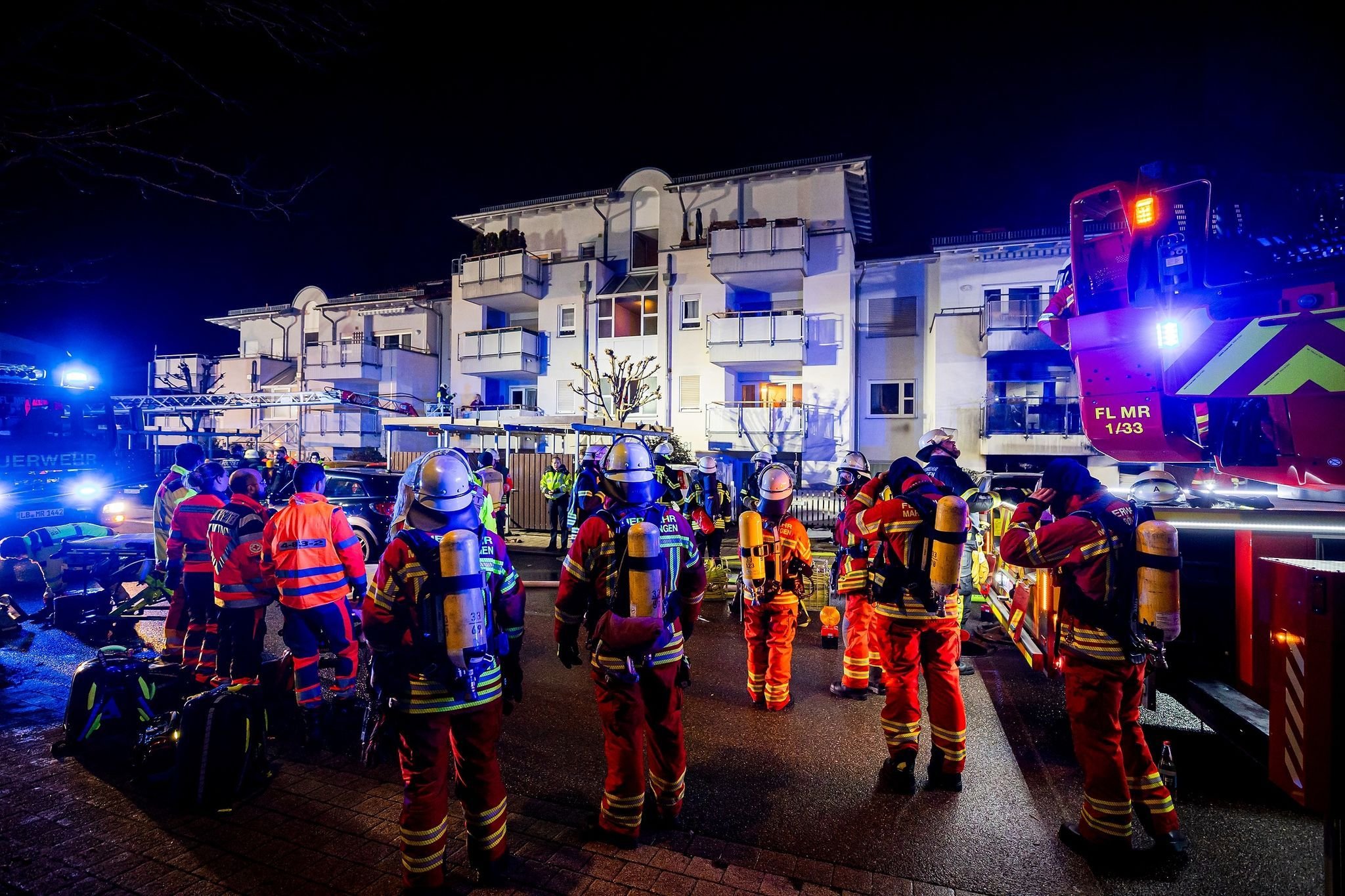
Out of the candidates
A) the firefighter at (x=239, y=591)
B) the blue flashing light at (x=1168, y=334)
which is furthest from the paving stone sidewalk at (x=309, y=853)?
the blue flashing light at (x=1168, y=334)

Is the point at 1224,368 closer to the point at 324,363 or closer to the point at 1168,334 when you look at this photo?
the point at 1168,334

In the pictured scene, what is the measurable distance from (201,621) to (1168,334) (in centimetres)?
794

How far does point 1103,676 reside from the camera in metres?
3.17

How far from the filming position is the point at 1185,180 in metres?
3.66

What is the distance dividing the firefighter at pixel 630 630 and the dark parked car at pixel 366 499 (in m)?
8.03

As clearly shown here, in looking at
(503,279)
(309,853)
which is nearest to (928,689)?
(309,853)

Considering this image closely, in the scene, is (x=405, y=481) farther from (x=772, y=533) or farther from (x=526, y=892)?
(x=772, y=533)

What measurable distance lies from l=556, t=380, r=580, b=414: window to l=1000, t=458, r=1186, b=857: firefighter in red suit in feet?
78.3

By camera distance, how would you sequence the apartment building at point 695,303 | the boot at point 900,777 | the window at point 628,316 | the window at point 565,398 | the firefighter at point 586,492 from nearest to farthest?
the boot at point 900,777 → the firefighter at point 586,492 → the apartment building at point 695,303 → the window at point 628,316 → the window at point 565,398

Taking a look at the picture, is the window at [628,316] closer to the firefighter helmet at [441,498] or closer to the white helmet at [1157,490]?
the white helmet at [1157,490]

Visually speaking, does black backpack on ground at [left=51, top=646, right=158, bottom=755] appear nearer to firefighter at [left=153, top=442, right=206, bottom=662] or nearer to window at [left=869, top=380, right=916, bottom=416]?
firefighter at [left=153, top=442, right=206, bottom=662]

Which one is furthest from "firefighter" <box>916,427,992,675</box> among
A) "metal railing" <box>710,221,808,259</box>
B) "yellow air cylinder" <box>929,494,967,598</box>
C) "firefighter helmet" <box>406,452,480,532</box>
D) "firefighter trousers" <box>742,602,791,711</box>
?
"metal railing" <box>710,221,808,259</box>

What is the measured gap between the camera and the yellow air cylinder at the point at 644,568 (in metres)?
3.17

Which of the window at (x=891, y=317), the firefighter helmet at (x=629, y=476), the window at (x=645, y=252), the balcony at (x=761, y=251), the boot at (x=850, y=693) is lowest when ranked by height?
the boot at (x=850, y=693)
